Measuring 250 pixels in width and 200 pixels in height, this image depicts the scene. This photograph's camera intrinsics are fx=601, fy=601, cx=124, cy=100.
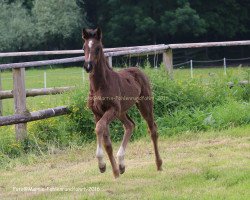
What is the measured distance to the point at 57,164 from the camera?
9555mm

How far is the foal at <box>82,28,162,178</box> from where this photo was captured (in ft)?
23.7

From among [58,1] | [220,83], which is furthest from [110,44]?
[220,83]

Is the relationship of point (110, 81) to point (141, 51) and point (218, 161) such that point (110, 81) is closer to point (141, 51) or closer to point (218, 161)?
point (218, 161)

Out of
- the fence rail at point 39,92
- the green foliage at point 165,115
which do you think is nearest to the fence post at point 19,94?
the green foliage at point 165,115

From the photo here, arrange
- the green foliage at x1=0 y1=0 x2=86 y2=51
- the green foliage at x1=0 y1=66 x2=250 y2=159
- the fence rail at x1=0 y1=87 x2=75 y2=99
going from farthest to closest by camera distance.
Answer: the green foliage at x1=0 y1=0 x2=86 y2=51 < the fence rail at x1=0 y1=87 x2=75 y2=99 < the green foliage at x1=0 y1=66 x2=250 y2=159

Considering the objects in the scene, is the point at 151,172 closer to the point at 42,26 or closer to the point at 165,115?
the point at 165,115

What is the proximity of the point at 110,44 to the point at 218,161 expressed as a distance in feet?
134

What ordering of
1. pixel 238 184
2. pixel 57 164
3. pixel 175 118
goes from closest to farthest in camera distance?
1. pixel 238 184
2. pixel 57 164
3. pixel 175 118

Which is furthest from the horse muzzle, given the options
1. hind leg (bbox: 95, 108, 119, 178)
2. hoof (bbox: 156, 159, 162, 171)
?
hoof (bbox: 156, 159, 162, 171)

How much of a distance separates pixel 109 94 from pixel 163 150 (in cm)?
256

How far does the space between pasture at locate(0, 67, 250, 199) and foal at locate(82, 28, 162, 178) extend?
474 mm

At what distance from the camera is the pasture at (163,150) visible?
7.18 metres

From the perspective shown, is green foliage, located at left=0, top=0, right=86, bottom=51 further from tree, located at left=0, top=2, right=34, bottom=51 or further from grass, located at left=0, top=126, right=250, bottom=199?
grass, located at left=0, top=126, right=250, bottom=199

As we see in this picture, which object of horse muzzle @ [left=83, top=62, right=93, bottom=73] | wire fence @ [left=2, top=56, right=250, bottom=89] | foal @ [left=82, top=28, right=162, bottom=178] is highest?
horse muzzle @ [left=83, top=62, right=93, bottom=73]
